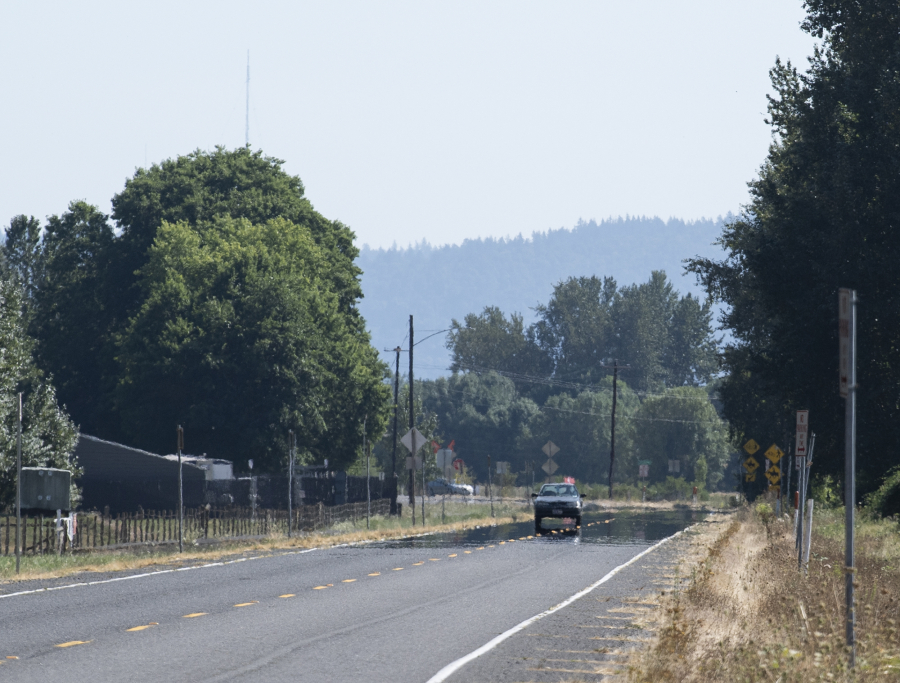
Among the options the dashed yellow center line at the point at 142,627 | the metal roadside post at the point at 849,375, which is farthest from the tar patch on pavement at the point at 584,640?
the dashed yellow center line at the point at 142,627

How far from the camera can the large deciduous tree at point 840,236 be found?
2742cm

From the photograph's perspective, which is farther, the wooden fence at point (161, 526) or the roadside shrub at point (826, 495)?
the roadside shrub at point (826, 495)

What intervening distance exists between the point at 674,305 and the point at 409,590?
458 ft

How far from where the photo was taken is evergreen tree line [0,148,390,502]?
52.7m

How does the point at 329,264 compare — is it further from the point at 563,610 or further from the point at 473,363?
the point at 473,363

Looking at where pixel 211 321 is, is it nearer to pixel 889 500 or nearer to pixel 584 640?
pixel 889 500

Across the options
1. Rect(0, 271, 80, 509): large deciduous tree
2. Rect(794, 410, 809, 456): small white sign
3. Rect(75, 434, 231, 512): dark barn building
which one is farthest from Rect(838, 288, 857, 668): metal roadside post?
Rect(75, 434, 231, 512): dark barn building

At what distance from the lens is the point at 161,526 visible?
3584 cm

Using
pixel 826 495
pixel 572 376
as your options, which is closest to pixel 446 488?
pixel 572 376

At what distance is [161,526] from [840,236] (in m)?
20.4

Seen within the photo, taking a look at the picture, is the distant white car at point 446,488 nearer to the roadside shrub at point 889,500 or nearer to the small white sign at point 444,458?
the small white sign at point 444,458

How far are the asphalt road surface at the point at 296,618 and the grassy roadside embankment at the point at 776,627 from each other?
1433 millimetres

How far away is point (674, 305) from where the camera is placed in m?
155

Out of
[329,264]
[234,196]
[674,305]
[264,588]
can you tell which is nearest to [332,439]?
[329,264]
